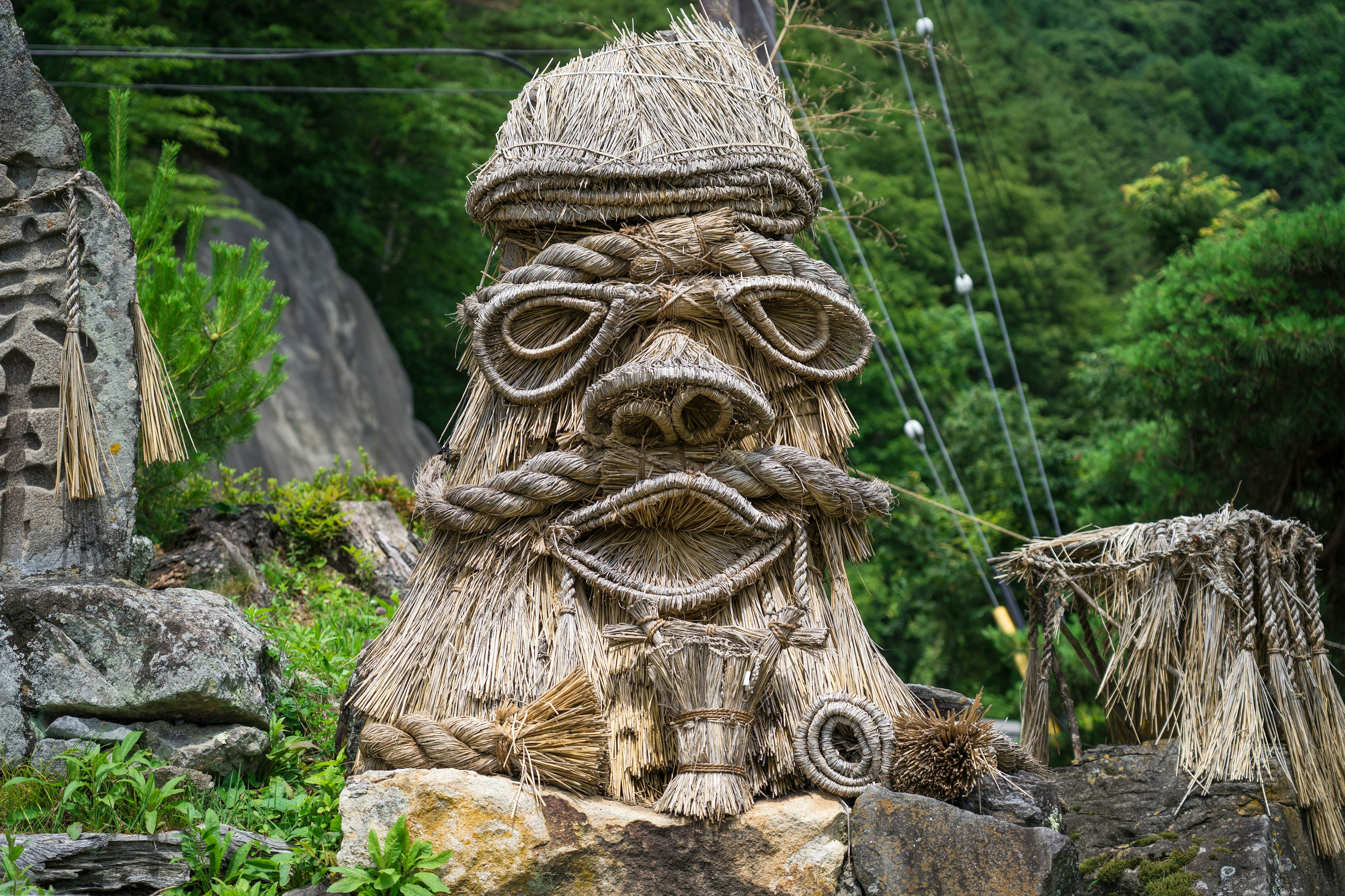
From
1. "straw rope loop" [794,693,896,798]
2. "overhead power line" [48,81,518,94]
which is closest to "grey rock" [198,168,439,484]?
"overhead power line" [48,81,518,94]

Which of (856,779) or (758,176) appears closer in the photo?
(856,779)

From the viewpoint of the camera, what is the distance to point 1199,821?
402cm

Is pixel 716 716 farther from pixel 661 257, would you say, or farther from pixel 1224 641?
pixel 1224 641

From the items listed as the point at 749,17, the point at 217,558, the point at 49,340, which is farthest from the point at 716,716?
the point at 749,17

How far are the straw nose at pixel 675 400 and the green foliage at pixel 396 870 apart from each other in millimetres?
1376

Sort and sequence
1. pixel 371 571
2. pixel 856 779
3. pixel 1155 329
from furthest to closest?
pixel 1155 329, pixel 371 571, pixel 856 779

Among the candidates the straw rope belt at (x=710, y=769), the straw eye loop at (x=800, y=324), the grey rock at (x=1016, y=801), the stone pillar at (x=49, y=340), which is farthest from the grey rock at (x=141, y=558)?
the grey rock at (x=1016, y=801)

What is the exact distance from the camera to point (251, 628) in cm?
405

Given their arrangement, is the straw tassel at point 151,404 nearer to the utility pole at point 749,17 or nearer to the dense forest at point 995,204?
the dense forest at point 995,204

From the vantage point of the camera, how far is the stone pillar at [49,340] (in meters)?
3.84

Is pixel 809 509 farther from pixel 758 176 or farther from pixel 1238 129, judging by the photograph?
pixel 1238 129

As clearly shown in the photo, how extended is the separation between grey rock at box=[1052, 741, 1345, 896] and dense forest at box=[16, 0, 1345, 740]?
1.15 meters

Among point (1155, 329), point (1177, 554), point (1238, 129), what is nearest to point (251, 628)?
point (1177, 554)

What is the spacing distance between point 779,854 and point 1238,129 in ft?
74.6
